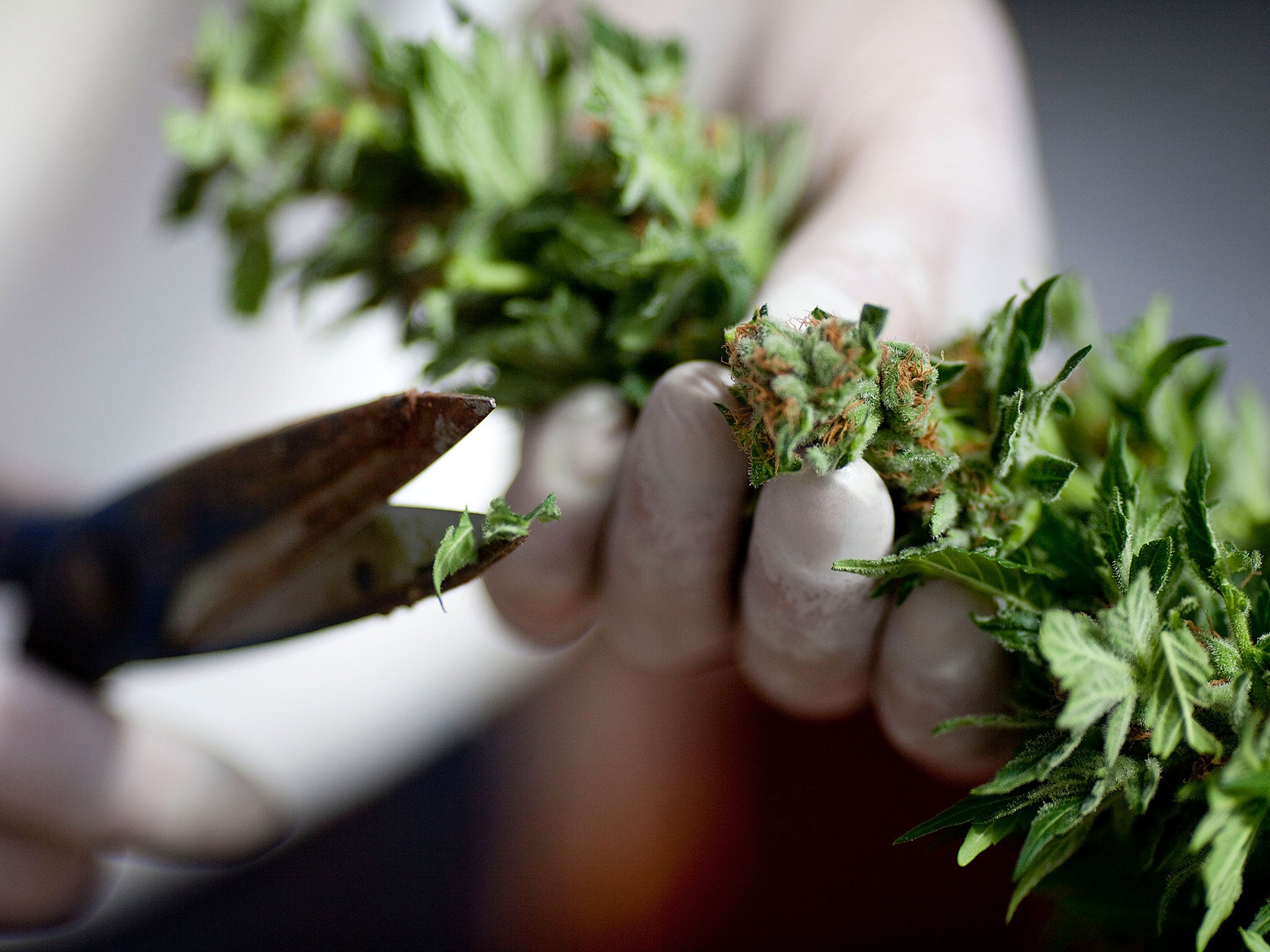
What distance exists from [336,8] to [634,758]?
0.90m

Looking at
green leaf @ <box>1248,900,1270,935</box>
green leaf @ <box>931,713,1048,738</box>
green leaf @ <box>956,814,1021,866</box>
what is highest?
green leaf @ <box>931,713,1048,738</box>

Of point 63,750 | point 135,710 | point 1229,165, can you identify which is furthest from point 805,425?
point 1229,165

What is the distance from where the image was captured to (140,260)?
1.29 metres

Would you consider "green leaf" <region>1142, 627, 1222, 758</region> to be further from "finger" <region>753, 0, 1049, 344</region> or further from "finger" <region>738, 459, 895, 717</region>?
"finger" <region>753, 0, 1049, 344</region>

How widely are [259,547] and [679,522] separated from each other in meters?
0.27

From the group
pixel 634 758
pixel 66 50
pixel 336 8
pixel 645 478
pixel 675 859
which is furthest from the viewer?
pixel 66 50

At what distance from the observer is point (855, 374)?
0.98 feet

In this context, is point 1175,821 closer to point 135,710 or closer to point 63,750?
point 63,750

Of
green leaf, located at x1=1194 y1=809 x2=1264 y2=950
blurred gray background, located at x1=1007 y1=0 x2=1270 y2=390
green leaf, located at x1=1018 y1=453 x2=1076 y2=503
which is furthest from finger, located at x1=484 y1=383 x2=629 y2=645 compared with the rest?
blurred gray background, located at x1=1007 y1=0 x2=1270 y2=390

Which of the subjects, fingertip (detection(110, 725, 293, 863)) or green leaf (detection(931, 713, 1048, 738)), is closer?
green leaf (detection(931, 713, 1048, 738))

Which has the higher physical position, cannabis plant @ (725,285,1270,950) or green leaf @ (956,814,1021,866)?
cannabis plant @ (725,285,1270,950)

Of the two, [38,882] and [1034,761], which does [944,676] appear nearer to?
[1034,761]

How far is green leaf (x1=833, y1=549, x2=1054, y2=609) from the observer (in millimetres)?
340

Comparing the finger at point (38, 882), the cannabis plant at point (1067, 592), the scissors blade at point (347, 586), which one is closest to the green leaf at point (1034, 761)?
the cannabis plant at point (1067, 592)
